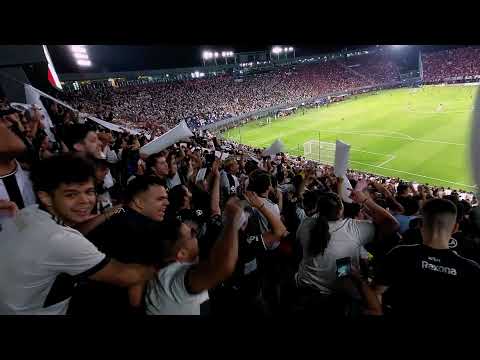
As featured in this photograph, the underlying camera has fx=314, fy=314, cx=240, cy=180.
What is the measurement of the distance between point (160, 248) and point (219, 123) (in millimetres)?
38424

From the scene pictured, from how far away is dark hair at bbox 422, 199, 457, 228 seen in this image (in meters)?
2.10

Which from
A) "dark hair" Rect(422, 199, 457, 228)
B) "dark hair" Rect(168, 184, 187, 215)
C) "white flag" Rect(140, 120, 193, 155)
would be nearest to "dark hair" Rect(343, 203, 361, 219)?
"dark hair" Rect(422, 199, 457, 228)

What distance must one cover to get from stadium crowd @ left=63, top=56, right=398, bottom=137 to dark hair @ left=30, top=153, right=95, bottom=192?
91.0 feet

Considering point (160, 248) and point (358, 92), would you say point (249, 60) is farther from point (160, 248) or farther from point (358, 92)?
point (160, 248)

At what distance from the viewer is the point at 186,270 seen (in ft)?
5.58

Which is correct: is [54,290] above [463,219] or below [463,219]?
above

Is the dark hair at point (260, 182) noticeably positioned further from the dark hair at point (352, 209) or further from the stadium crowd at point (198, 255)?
the dark hair at point (352, 209)

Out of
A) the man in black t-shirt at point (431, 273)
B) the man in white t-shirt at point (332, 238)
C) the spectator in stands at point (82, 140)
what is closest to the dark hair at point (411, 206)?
the man in white t-shirt at point (332, 238)

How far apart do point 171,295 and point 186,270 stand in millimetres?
165

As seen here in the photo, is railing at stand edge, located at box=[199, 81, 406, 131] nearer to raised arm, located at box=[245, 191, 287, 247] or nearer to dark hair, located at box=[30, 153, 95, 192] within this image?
raised arm, located at box=[245, 191, 287, 247]

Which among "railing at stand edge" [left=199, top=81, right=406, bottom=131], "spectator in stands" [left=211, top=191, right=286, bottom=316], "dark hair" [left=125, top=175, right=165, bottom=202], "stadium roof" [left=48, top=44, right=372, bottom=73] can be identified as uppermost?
"stadium roof" [left=48, top=44, right=372, bottom=73]

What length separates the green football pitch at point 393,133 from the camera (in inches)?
802
